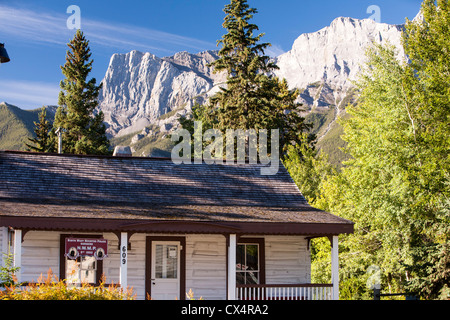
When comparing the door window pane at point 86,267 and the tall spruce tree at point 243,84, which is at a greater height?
the tall spruce tree at point 243,84

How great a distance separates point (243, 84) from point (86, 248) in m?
25.1

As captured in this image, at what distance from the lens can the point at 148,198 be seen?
16484mm

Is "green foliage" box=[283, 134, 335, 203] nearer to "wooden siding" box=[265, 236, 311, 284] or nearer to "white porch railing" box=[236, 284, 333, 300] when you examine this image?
"wooden siding" box=[265, 236, 311, 284]

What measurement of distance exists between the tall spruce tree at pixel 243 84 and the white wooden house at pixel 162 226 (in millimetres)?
18801

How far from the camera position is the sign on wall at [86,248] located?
45.3 ft

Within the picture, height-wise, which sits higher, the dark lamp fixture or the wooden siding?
the dark lamp fixture

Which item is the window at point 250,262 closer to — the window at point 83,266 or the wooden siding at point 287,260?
the wooden siding at point 287,260

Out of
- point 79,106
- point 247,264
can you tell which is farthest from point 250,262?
point 79,106

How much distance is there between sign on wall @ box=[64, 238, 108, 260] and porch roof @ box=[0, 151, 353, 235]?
60cm

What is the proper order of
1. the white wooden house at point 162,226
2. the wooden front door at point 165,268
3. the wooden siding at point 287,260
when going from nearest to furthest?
the white wooden house at point 162,226 < the wooden front door at point 165,268 < the wooden siding at point 287,260

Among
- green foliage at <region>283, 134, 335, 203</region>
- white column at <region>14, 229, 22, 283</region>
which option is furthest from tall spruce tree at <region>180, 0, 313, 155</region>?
white column at <region>14, 229, 22, 283</region>

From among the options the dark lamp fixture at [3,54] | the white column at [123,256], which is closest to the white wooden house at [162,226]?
the white column at [123,256]

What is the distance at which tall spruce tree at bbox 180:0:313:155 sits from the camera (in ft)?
121

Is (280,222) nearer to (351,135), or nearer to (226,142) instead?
(351,135)
